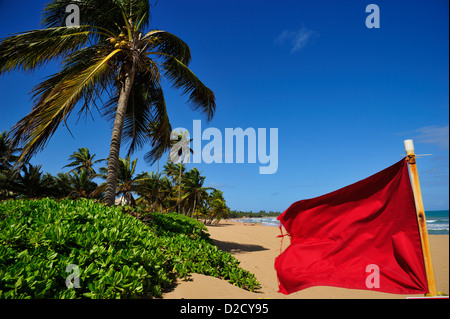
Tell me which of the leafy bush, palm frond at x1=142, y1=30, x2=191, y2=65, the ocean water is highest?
palm frond at x1=142, y1=30, x2=191, y2=65

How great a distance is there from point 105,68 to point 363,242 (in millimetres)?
7644

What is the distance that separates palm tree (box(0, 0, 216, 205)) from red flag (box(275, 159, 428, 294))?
18.6 ft

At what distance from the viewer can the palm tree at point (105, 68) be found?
5289 millimetres

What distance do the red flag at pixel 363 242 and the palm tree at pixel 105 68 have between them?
18.6 feet

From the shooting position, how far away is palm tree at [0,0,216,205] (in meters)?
5.29

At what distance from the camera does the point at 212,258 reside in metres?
5.13

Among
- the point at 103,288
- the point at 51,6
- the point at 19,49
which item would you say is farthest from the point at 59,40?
the point at 103,288

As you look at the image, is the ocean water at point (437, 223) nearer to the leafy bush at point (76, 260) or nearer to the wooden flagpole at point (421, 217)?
the wooden flagpole at point (421, 217)

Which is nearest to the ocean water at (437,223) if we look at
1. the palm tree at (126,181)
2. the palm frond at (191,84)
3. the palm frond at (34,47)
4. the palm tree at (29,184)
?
the palm frond at (191,84)

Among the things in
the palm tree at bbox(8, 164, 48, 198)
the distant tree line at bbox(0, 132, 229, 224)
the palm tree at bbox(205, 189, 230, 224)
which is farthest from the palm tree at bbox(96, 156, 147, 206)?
the palm tree at bbox(205, 189, 230, 224)

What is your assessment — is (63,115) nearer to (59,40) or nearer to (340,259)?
(59,40)

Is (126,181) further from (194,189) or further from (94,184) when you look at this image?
(194,189)

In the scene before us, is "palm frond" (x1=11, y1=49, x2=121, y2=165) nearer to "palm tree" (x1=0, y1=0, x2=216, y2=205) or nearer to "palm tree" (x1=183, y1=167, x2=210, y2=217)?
"palm tree" (x1=0, y1=0, x2=216, y2=205)
